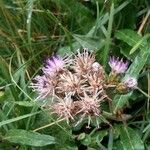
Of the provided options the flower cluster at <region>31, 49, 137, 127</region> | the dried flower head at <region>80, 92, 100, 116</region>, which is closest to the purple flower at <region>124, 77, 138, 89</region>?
the flower cluster at <region>31, 49, 137, 127</region>

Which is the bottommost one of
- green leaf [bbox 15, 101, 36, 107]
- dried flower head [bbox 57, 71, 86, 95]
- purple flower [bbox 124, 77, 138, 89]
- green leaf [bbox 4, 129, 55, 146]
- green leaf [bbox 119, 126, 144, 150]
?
green leaf [bbox 4, 129, 55, 146]

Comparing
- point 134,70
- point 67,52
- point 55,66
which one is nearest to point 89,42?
point 67,52

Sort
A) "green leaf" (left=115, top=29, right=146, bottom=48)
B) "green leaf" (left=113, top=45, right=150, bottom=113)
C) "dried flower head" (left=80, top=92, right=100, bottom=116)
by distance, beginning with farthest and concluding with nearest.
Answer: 1. "green leaf" (left=115, top=29, right=146, bottom=48)
2. "green leaf" (left=113, top=45, right=150, bottom=113)
3. "dried flower head" (left=80, top=92, right=100, bottom=116)

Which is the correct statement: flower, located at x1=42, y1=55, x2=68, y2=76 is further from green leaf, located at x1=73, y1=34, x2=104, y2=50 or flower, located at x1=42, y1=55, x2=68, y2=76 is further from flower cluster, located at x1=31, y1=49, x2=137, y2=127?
green leaf, located at x1=73, y1=34, x2=104, y2=50

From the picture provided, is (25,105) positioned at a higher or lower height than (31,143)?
higher

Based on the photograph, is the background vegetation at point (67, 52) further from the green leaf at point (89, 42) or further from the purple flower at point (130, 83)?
the purple flower at point (130, 83)

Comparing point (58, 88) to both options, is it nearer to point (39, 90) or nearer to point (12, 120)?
point (39, 90)

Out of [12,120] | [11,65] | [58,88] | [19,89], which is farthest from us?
[11,65]

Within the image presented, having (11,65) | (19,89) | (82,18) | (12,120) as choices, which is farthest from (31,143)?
(82,18)

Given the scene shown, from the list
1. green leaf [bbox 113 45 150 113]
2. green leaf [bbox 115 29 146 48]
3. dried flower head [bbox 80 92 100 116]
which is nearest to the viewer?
dried flower head [bbox 80 92 100 116]
